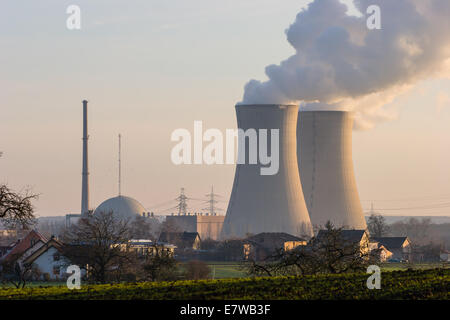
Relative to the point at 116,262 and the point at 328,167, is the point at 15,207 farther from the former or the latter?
the point at 328,167

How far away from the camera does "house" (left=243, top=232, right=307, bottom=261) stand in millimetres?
40812

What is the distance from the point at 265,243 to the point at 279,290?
1283 inches

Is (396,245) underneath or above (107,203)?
underneath

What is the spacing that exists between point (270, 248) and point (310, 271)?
27.4 metres

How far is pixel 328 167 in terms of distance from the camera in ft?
132

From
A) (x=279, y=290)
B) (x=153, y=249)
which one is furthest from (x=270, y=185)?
(x=279, y=290)

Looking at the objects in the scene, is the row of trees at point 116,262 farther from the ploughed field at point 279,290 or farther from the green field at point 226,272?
the green field at point 226,272

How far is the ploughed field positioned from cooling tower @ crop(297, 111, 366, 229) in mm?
28430

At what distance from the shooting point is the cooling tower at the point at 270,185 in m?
36.1

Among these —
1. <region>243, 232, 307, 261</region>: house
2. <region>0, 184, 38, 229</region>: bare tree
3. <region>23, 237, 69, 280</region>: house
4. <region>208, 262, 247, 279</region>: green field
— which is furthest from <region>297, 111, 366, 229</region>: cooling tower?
<region>0, 184, 38, 229</region>: bare tree

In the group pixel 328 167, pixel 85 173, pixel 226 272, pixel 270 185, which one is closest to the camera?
pixel 226 272

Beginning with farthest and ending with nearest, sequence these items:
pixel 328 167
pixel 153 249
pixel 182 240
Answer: pixel 182 240 → pixel 328 167 → pixel 153 249

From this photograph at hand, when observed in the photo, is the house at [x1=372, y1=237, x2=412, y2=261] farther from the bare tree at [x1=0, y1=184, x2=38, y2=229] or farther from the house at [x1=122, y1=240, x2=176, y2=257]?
the bare tree at [x1=0, y1=184, x2=38, y2=229]

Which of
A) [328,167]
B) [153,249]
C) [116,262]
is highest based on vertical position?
[328,167]
